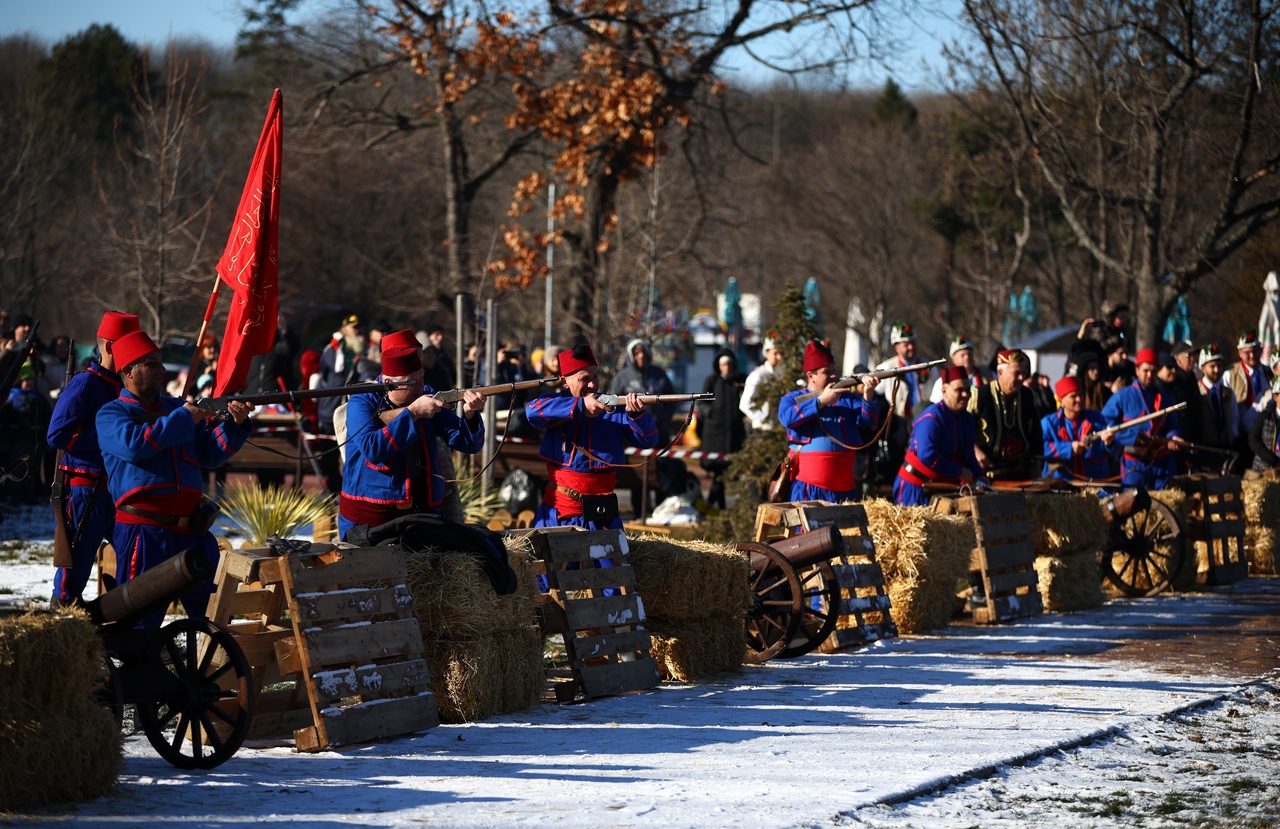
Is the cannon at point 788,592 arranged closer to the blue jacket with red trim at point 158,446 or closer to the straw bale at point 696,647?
the straw bale at point 696,647

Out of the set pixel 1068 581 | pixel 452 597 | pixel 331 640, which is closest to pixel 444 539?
pixel 452 597

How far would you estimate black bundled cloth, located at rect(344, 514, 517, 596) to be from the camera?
8031 millimetres

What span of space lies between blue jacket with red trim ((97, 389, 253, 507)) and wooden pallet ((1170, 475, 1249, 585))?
10030 mm

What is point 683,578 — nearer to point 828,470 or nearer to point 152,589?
→ point 828,470

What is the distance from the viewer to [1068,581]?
511 inches

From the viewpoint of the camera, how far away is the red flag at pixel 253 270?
8633 millimetres

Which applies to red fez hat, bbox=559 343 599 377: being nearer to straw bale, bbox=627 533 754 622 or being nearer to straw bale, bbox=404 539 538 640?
straw bale, bbox=627 533 754 622

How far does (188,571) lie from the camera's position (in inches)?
255

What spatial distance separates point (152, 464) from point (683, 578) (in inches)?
129

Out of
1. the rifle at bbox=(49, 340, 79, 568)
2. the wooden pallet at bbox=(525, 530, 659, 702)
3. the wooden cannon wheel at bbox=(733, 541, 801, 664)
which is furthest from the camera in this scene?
the wooden cannon wheel at bbox=(733, 541, 801, 664)

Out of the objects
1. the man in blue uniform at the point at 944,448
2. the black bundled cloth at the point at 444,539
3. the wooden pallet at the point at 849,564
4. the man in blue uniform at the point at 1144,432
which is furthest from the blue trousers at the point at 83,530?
the man in blue uniform at the point at 1144,432

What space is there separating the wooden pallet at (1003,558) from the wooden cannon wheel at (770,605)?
7.49 feet

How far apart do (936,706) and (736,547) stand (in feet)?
6.37

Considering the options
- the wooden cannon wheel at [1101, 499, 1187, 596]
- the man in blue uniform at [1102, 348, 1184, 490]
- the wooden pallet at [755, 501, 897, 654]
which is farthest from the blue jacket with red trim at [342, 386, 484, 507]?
the man in blue uniform at [1102, 348, 1184, 490]
